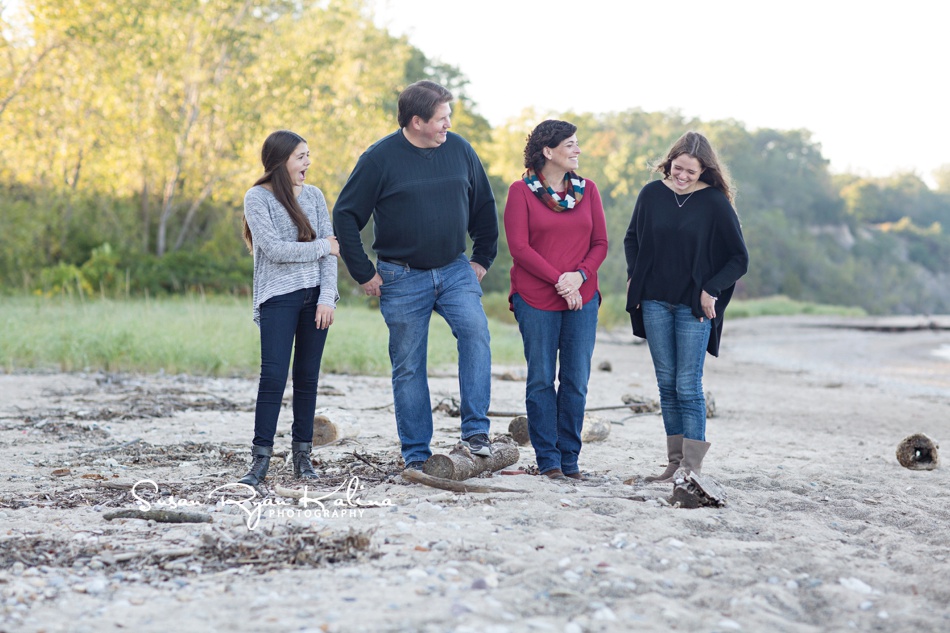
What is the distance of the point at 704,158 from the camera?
15.6 feet

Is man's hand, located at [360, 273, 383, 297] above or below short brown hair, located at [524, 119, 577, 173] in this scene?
below

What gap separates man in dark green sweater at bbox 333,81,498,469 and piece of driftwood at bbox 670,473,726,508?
99cm

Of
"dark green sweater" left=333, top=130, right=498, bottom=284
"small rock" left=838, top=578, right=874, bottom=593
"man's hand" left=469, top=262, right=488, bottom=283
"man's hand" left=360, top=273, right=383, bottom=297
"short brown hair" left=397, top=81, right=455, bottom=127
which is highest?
"short brown hair" left=397, top=81, right=455, bottom=127

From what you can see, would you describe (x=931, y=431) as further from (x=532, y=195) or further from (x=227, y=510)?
(x=227, y=510)

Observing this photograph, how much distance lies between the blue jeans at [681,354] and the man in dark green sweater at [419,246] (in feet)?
2.87

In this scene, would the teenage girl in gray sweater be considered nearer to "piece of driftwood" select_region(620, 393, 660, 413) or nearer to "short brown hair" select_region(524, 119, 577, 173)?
"short brown hair" select_region(524, 119, 577, 173)

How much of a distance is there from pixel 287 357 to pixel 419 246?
835 mm

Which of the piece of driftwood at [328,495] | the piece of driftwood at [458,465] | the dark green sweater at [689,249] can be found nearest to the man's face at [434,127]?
the dark green sweater at [689,249]

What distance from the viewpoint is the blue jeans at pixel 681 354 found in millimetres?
4789

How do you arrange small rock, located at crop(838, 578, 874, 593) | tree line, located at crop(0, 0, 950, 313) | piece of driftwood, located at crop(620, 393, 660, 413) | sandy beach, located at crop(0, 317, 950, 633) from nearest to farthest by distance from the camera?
sandy beach, located at crop(0, 317, 950, 633)
small rock, located at crop(838, 578, 874, 593)
piece of driftwood, located at crop(620, 393, 660, 413)
tree line, located at crop(0, 0, 950, 313)

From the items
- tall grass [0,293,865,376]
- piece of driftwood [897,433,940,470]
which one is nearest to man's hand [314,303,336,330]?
piece of driftwood [897,433,940,470]

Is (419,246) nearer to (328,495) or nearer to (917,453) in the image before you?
(328,495)

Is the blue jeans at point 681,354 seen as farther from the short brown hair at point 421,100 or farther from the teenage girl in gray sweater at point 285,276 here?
the teenage girl in gray sweater at point 285,276

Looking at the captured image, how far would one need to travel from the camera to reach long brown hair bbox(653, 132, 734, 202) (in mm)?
4767
